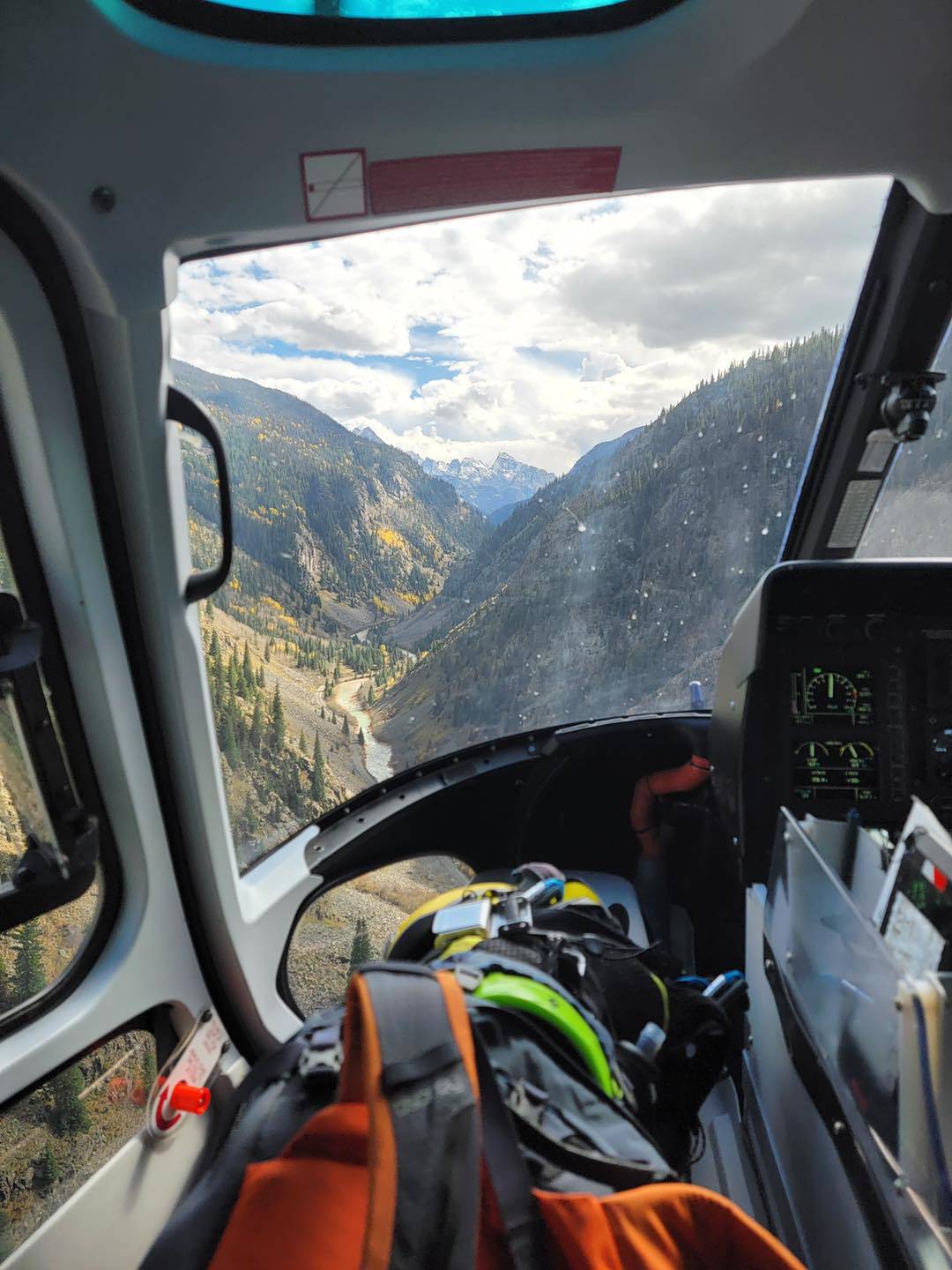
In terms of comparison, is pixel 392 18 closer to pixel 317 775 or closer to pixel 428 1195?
pixel 428 1195

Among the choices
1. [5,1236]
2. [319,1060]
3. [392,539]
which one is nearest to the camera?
[319,1060]

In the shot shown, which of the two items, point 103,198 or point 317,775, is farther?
point 317,775

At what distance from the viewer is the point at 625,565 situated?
6.14 ft

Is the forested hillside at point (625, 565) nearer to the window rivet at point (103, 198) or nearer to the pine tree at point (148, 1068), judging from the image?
the pine tree at point (148, 1068)

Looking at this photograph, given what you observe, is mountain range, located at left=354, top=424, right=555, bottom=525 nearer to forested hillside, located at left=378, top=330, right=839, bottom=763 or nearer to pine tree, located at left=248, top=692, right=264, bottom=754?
forested hillside, located at left=378, top=330, right=839, bottom=763

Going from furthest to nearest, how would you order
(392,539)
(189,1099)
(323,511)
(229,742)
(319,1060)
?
(392,539)
(323,511)
(229,742)
(189,1099)
(319,1060)

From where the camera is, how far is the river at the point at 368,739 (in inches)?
66.1

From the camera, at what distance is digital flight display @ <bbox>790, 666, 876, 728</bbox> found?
5.85ft

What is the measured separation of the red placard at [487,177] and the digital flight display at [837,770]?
1317 millimetres

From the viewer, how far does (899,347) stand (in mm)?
1558

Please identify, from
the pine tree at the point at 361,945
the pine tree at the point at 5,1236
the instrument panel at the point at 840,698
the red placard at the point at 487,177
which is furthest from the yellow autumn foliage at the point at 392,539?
the pine tree at the point at 5,1236

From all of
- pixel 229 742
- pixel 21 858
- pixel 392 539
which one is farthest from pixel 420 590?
pixel 21 858

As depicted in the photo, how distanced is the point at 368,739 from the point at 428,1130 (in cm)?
119

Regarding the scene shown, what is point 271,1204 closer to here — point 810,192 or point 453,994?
point 453,994
